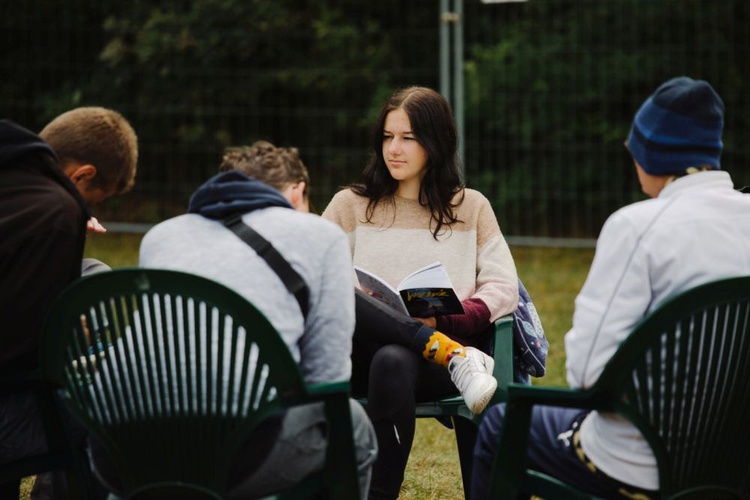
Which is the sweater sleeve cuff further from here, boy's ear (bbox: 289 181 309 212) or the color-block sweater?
boy's ear (bbox: 289 181 309 212)

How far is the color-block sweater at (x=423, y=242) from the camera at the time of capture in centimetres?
373

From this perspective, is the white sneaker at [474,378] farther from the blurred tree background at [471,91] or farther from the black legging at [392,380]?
the blurred tree background at [471,91]

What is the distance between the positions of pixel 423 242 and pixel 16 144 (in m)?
1.51

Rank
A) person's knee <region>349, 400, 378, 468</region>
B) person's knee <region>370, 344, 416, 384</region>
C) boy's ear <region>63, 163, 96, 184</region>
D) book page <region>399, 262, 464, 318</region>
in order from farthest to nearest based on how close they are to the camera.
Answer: book page <region>399, 262, 464, 318</region>, person's knee <region>370, 344, 416, 384</region>, boy's ear <region>63, 163, 96, 184</region>, person's knee <region>349, 400, 378, 468</region>

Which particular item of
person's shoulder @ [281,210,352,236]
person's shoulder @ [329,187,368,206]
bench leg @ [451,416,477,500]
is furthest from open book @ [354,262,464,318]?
person's shoulder @ [281,210,352,236]

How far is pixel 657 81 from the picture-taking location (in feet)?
32.2

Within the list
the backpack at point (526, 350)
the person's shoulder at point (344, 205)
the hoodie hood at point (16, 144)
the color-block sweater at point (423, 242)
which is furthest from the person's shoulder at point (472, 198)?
the hoodie hood at point (16, 144)

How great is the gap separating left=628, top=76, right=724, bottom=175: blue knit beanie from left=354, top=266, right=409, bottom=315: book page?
112 cm

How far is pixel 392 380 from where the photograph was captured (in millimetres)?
3232

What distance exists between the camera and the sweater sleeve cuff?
3.49 m

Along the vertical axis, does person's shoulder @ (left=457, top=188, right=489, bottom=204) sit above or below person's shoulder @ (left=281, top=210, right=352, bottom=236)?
below

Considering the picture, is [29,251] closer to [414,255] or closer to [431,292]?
[431,292]

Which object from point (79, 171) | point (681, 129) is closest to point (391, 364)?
Answer: point (79, 171)

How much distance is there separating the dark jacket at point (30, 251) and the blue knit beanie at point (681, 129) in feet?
4.25
